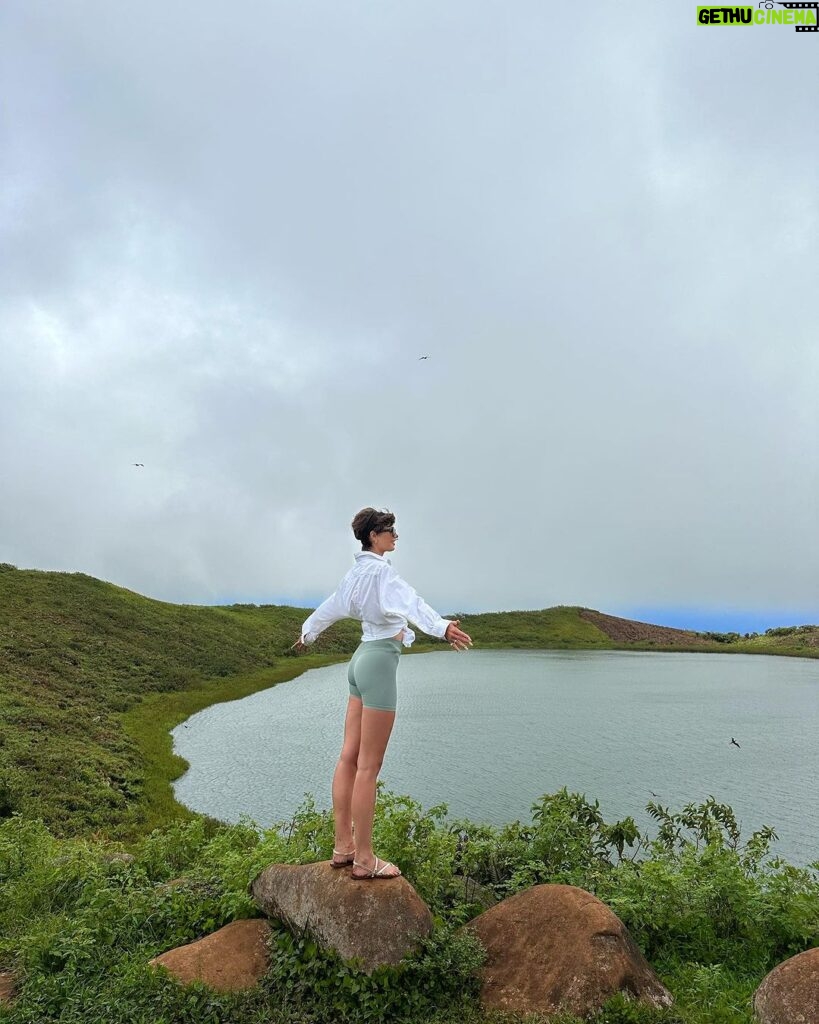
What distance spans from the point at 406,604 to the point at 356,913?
299 cm

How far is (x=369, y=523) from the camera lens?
21.6 feet

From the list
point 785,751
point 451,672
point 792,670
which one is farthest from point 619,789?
point 792,670

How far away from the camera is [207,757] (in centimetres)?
2336

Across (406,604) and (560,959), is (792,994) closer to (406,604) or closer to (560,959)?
(560,959)

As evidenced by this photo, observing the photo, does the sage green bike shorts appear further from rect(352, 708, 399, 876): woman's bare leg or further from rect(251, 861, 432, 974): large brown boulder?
rect(251, 861, 432, 974): large brown boulder

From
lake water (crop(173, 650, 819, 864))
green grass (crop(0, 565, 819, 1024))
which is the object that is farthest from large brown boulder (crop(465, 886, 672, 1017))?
lake water (crop(173, 650, 819, 864))

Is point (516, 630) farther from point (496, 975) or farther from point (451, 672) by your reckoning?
point (496, 975)

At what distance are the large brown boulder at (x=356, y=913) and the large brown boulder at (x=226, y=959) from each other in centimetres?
36

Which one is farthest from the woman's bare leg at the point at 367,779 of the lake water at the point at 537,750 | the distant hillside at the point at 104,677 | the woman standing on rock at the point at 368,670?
the distant hillside at the point at 104,677

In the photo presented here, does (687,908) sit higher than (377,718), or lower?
lower

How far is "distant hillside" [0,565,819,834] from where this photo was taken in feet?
55.8

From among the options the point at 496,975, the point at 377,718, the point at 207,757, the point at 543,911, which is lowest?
the point at 207,757

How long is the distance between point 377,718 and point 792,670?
204ft

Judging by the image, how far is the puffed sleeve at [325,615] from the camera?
6.54 meters
